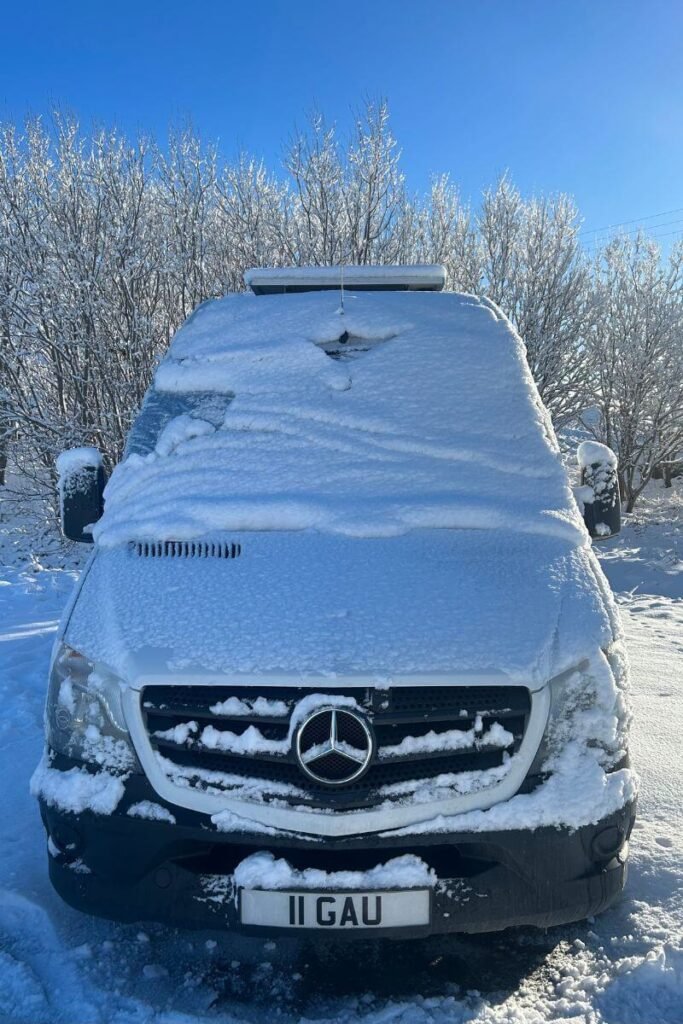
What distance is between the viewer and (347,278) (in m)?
4.13

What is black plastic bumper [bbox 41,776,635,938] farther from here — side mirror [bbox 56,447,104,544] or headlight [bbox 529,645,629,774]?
side mirror [bbox 56,447,104,544]

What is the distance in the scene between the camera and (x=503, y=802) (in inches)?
82.7

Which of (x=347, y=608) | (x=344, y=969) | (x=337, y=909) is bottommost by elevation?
(x=344, y=969)

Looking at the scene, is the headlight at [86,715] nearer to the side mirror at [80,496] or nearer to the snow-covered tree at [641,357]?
the side mirror at [80,496]

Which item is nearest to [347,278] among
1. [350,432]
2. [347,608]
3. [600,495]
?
[350,432]

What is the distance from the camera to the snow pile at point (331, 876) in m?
2.02

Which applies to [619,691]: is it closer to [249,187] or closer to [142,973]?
[142,973]

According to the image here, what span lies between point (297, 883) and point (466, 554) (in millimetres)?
1159

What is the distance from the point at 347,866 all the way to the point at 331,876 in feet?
0.19

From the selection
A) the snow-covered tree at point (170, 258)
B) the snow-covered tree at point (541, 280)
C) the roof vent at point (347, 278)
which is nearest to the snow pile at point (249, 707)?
the roof vent at point (347, 278)

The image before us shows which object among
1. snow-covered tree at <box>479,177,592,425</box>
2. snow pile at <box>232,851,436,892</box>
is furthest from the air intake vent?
snow-covered tree at <box>479,177,592,425</box>

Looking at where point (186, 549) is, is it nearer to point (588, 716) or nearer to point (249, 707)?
point (249, 707)

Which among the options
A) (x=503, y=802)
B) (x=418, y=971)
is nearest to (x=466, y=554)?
(x=503, y=802)

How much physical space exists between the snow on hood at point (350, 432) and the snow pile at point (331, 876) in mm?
1095
